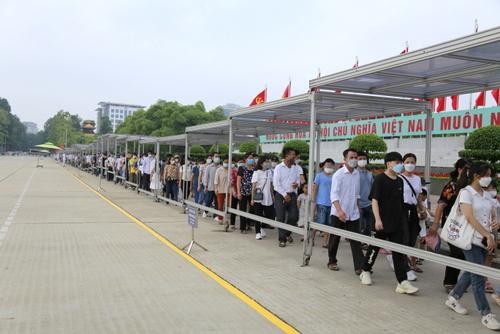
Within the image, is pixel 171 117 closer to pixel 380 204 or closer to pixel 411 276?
pixel 411 276

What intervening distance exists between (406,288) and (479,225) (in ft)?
4.85

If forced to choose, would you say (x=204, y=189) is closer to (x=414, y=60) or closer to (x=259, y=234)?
(x=259, y=234)

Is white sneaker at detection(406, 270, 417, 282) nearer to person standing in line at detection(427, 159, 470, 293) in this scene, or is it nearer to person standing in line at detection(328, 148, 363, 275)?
person standing in line at detection(427, 159, 470, 293)

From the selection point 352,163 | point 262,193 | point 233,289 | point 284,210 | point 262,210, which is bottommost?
point 233,289

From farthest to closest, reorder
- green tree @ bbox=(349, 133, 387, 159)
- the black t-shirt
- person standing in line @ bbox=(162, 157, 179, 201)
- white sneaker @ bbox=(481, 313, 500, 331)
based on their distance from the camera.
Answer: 1. green tree @ bbox=(349, 133, 387, 159)
2. person standing in line @ bbox=(162, 157, 179, 201)
3. the black t-shirt
4. white sneaker @ bbox=(481, 313, 500, 331)

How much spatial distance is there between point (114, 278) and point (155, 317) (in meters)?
1.75

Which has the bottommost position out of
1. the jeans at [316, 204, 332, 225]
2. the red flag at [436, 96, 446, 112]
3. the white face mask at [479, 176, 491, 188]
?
the jeans at [316, 204, 332, 225]

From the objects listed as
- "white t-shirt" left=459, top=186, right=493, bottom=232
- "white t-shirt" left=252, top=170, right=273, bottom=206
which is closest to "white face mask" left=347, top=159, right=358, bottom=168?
"white t-shirt" left=459, top=186, right=493, bottom=232

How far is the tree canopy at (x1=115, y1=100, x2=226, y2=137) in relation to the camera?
45.0 meters

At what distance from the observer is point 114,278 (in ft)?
21.8

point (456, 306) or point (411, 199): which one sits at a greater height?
point (411, 199)

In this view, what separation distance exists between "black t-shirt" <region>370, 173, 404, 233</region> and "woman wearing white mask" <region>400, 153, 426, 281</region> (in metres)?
0.70

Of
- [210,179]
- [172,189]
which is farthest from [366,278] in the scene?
[172,189]

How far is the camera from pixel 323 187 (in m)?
8.80
